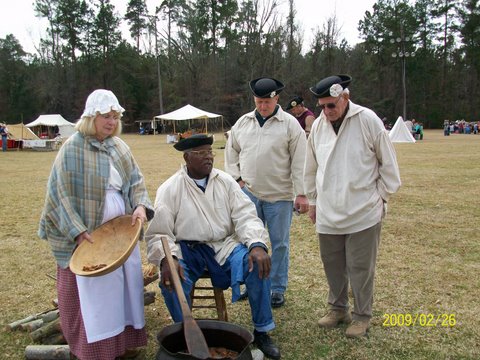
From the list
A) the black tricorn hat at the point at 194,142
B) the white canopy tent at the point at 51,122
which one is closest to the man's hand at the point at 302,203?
the black tricorn hat at the point at 194,142

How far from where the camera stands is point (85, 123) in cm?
288

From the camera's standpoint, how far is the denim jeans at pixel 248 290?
299 cm

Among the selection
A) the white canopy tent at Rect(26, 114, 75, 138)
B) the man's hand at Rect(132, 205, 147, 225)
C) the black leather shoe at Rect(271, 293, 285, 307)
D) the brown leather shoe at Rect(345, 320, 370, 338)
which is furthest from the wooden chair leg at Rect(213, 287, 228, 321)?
the white canopy tent at Rect(26, 114, 75, 138)

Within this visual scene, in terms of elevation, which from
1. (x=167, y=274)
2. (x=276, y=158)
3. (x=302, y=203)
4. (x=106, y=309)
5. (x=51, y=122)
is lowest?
(x=106, y=309)

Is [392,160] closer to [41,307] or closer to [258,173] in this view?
[258,173]

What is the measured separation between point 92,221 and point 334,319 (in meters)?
2.04

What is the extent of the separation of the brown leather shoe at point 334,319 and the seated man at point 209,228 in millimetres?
613

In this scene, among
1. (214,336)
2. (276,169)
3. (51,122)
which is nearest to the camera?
(214,336)

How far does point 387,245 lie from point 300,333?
8.89 feet

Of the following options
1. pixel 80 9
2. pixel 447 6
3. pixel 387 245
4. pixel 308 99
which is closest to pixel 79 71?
pixel 80 9

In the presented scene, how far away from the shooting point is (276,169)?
12.8 feet

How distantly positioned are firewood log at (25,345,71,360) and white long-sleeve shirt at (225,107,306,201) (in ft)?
6.34

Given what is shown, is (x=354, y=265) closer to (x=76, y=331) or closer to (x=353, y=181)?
(x=353, y=181)
